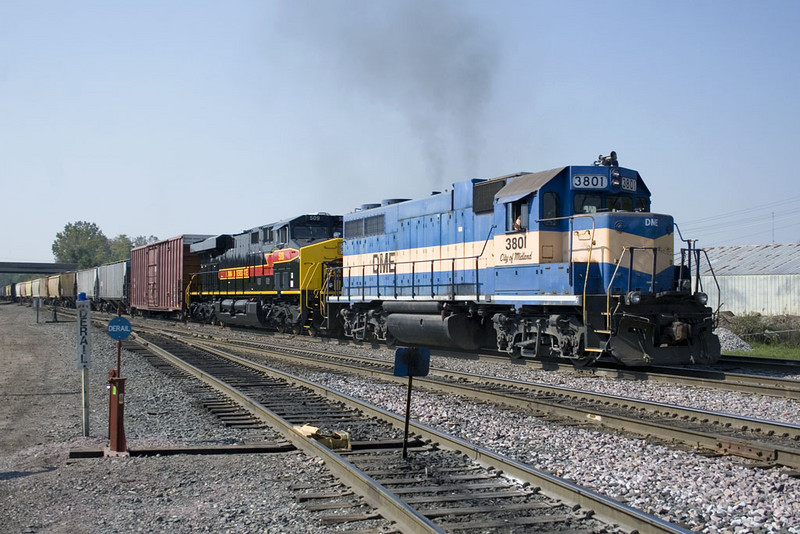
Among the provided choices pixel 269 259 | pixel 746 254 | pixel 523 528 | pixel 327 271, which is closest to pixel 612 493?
pixel 523 528

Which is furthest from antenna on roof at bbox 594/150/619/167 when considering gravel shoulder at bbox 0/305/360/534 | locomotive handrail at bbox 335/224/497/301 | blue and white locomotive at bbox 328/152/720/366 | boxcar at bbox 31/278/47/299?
boxcar at bbox 31/278/47/299

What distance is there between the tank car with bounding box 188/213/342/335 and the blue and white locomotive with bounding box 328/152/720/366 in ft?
18.9

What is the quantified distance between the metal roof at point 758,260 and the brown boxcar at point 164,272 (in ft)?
71.9

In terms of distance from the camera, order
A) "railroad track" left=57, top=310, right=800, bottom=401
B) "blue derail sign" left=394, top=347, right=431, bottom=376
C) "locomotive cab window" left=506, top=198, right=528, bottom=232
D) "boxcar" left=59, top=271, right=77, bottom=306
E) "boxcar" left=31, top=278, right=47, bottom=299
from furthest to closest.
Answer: "boxcar" left=31, top=278, right=47, bottom=299
"boxcar" left=59, top=271, right=77, bottom=306
"locomotive cab window" left=506, top=198, right=528, bottom=232
"railroad track" left=57, top=310, right=800, bottom=401
"blue derail sign" left=394, top=347, right=431, bottom=376

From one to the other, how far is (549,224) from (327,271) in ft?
32.3

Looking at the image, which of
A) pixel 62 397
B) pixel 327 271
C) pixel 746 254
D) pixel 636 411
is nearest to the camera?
pixel 636 411

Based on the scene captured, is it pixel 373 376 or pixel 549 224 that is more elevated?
pixel 549 224

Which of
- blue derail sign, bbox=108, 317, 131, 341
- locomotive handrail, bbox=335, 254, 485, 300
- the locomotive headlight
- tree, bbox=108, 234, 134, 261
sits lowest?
blue derail sign, bbox=108, 317, 131, 341

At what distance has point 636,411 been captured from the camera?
8820mm

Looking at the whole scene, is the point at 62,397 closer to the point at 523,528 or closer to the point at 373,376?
the point at 373,376

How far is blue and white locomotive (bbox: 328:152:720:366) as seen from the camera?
12062mm

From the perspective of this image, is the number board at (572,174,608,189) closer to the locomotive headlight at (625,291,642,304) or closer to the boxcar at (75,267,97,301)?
the locomotive headlight at (625,291,642,304)

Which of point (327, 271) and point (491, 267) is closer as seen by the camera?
point (491, 267)

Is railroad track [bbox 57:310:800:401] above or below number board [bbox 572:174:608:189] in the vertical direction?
below
